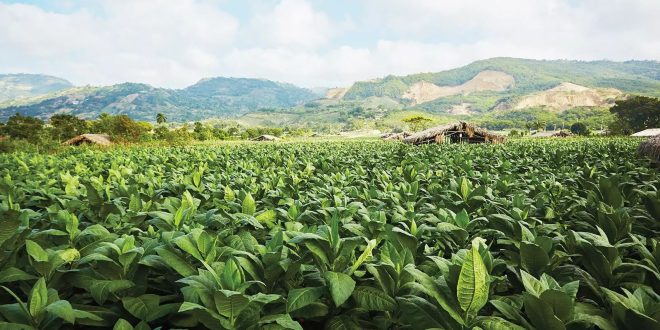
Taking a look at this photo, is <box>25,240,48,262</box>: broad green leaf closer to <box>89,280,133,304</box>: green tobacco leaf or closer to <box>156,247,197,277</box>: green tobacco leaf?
<box>89,280,133,304</box>: green tobacco leaf

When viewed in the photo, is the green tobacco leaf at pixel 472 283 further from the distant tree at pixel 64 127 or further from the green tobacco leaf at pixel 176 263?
the distant tree at pixel 64 127

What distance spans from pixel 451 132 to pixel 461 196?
47.9m

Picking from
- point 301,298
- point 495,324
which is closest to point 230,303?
point 301,298

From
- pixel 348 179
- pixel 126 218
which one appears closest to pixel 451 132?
pixel 348 179

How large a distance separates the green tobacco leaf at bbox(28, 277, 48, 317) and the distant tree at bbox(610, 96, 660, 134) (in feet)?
378

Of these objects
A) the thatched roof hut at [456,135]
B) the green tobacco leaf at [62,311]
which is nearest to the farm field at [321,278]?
the green tobacco leaf at [62,311]

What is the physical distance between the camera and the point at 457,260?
1.80 m

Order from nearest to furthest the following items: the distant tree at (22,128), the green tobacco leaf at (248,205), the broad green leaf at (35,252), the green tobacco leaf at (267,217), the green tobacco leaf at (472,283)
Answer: the green tobacco leaf at (472,283) → the broad green leaf at (35,252) → the green tobacco leaf at (267,217) → the green tobacco leaf at (248,205) → the distant tree at (22,128)

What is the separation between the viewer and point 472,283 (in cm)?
131

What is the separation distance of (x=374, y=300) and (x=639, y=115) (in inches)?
4865

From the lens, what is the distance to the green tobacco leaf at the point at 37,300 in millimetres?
1483

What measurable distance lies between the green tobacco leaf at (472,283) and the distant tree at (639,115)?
11439 centimetres

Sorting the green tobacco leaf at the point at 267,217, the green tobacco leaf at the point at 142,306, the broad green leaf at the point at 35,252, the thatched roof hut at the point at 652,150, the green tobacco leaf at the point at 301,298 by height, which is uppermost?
the broad green leaf at the point at 35,252

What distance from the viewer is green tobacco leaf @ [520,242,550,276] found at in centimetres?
193
